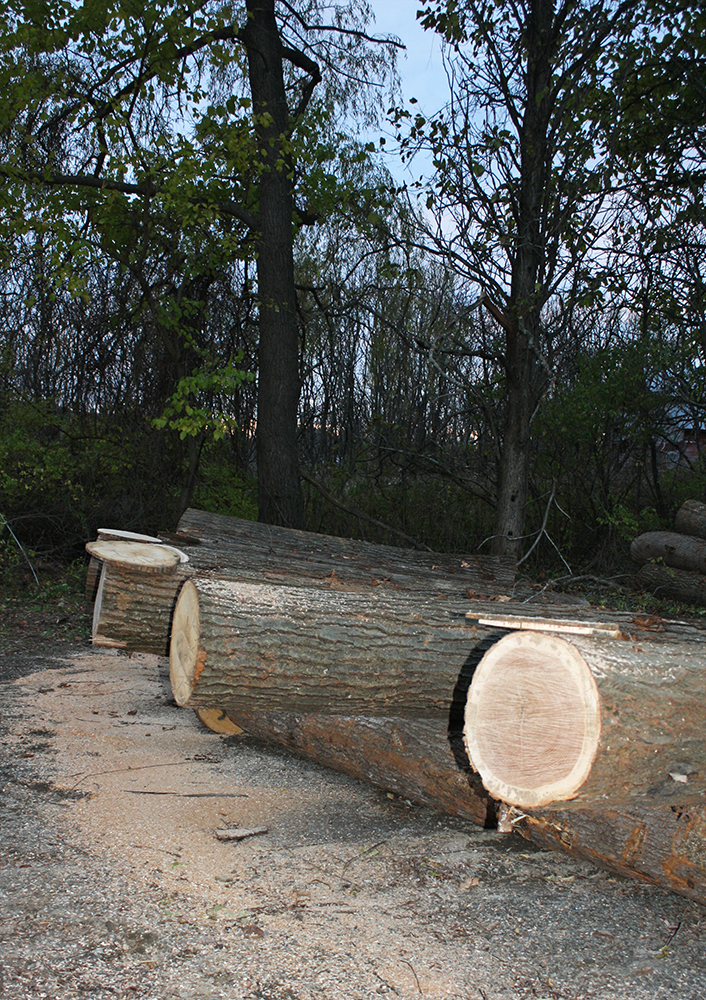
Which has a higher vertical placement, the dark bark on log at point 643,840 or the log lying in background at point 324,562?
the log lying in background at point 324,562

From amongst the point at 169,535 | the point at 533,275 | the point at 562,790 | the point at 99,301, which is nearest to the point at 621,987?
the point at 562,790

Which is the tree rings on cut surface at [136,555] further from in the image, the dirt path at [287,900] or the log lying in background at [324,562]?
the dirt path at [287,900]

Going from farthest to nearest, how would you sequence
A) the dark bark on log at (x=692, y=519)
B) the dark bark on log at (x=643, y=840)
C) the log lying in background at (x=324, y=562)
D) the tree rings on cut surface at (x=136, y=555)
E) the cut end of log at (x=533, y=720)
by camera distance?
the dark bark on log at (x=692, y=519)
the log lying in background at (x=324, y=562)
the tree rings on cut surface at (x=136, y=555)
the dark bark on log at (x=643, y=840)
the cut end of log at (x=533, y=720)

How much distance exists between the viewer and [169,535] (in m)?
4.92

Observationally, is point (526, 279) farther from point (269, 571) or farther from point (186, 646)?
point (186, 646)

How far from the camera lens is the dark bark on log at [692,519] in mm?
8234

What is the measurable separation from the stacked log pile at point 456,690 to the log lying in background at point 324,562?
0.17ft

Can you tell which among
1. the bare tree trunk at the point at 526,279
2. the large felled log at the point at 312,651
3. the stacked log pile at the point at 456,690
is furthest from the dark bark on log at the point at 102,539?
the bare tree trunk at the point at 526,279

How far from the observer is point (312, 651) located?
2900mm

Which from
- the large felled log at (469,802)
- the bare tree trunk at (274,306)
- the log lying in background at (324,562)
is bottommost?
the large felled log at (469,802)

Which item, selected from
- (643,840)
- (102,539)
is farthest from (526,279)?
(643,840)

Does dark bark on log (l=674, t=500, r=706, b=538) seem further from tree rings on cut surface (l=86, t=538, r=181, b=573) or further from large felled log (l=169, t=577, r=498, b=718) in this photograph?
tree rings on cut surface (l=86, t=538, r=181, b=573)

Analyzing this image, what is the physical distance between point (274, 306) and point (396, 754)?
570cm

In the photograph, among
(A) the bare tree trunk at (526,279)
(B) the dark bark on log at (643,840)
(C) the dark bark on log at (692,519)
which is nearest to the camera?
(B) the dark bark on log at (643,840)
